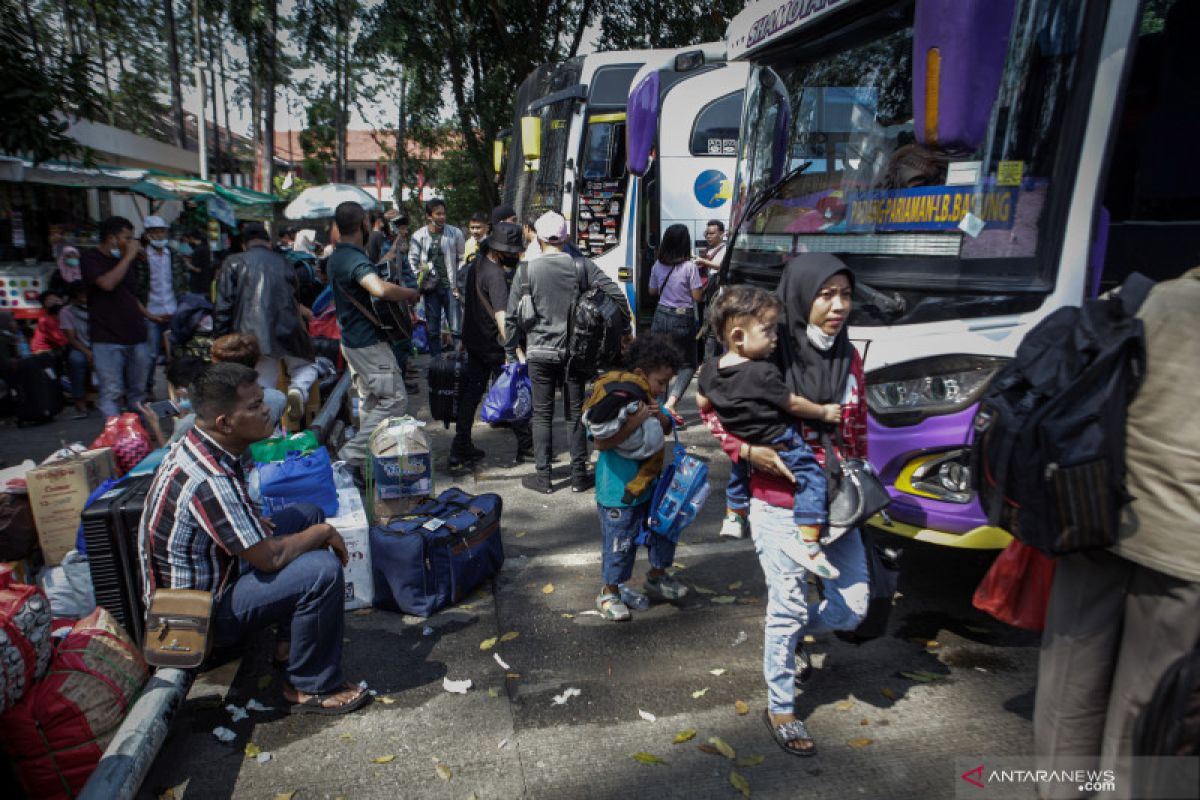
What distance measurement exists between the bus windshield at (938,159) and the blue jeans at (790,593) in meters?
1.20

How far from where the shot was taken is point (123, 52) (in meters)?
34.7

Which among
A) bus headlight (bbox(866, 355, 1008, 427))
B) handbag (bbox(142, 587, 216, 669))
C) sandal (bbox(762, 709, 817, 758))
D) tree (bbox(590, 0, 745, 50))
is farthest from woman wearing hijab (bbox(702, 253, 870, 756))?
tree (bbox(590, 0, 745, 50))

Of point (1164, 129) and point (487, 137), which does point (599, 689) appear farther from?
point (487, 137)

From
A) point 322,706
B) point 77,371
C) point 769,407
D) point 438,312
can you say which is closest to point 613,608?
point 322,706

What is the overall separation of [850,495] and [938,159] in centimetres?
171

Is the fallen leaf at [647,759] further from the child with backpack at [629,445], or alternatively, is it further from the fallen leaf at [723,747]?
the child with backpack at [629,445]

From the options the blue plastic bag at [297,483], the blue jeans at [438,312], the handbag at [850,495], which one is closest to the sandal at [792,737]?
the handbag at [850,495]

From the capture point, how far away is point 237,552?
9.91 ft

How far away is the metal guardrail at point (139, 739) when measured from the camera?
2479 mm

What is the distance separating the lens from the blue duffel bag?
13.6ft

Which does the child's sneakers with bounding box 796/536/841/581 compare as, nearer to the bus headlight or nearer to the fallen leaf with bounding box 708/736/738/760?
the fallen leaf with bounding box 708/736/738/760

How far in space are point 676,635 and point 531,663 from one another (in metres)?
0.73

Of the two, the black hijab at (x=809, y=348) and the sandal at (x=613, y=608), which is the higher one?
the black hijab at (x=809, y=348)

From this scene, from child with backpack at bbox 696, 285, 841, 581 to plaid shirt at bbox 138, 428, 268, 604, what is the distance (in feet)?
6.09
